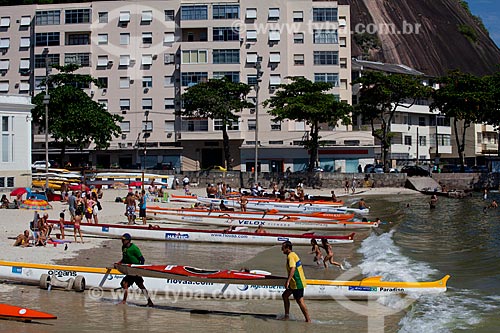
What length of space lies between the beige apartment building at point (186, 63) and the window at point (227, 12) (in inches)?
4.7

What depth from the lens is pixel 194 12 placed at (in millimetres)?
71188

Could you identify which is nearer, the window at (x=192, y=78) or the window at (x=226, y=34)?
the window at (x=192, y=78)

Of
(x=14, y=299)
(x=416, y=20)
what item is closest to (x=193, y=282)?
(x=14, y=299)

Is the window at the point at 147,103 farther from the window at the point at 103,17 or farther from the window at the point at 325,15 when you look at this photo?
the window at the point at 325,15

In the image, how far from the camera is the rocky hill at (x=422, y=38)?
125 m

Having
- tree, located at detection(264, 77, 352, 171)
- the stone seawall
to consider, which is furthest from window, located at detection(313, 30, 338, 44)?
the stone seawall

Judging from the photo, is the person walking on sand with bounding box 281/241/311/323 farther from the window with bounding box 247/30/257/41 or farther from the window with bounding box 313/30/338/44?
the window with bounding box 313/30/338/44

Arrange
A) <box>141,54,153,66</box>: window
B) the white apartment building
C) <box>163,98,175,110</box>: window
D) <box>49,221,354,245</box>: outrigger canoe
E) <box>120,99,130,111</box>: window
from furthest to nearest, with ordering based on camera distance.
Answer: <box>120,99,130,111</box>: window → <box>141,54,153,66</box>: window → <box>163,98,175,110</box>: window → the white apartment building → <box>49,221,354,245</box>: outrigger canoe

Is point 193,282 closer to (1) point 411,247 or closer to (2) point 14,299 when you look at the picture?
(2) point 14,299

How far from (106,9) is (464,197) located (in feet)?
154

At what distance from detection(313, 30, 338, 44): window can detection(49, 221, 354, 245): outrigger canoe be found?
160 feet

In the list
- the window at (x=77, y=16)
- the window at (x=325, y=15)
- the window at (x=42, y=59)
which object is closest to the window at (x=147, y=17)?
the window at (x=77, y=16)

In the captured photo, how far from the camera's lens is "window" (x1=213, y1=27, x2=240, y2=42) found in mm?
70312

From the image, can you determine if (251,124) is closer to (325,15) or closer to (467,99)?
(325,15)
